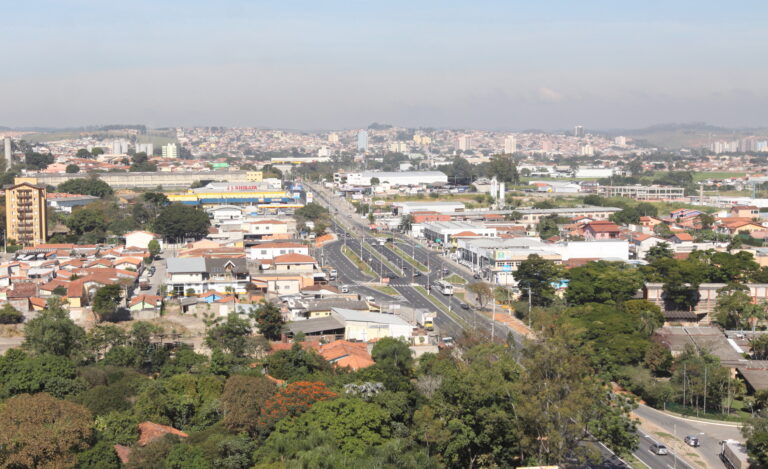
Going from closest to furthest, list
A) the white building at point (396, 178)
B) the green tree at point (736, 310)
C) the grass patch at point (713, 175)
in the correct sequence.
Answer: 1. the green tree at point (736, 310)
2. the white building at point (396, 178)
3. the grass patch at point (713, 175)

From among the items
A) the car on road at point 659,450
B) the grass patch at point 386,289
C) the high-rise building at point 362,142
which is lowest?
the car on road at point 659,450

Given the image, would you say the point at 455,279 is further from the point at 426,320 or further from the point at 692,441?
the point at 692,441

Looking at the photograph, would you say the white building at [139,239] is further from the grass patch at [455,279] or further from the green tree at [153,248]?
the grass patch at [455,279]

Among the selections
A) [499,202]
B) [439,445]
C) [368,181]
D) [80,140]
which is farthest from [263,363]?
[80,140]

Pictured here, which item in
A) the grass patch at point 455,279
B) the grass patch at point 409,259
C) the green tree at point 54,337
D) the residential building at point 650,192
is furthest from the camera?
the residential building at point 650,192

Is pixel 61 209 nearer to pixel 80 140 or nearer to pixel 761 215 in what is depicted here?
pixel 761 215

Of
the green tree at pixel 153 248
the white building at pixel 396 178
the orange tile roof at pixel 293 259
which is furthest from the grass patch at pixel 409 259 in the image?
the white building at pixel 396 178

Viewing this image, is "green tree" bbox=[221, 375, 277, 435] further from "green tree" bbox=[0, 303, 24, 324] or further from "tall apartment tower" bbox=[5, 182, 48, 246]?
"tall apartment tower" bbox=[5, 182, 48, 246]
